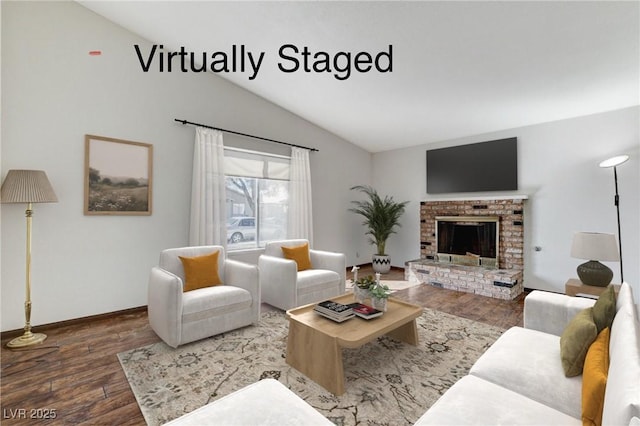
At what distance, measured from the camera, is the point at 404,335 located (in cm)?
262

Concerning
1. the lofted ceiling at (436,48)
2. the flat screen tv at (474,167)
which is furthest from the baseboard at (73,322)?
the flat screen tv at (474,167)

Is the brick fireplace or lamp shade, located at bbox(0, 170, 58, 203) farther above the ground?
lamp shade, located at bbox(0, 170, 58, 203)

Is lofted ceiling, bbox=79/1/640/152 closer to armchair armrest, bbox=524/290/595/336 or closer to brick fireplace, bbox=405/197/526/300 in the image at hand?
brick fireplace, bbox=405/197/526/300

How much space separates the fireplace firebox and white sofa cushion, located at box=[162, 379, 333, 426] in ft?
14.4

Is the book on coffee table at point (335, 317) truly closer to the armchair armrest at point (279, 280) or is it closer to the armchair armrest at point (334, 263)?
the armchair armrest at point (279, 280)

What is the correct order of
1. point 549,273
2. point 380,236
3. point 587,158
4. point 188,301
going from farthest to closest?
point 380,236 < point 549,273 < point 587,158 < point 188,301

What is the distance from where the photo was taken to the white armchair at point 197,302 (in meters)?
2.44

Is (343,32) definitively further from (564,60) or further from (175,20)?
(564,60)

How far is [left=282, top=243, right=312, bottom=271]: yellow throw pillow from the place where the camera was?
379 cm

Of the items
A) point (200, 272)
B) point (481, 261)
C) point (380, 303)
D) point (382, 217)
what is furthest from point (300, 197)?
point (481, 261)

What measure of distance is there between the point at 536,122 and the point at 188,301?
16.5ft

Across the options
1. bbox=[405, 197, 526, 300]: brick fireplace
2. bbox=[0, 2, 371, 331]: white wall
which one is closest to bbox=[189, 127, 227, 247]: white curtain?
bbox=[0, 2, 371, 331]: white wall

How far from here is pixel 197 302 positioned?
2.56 metres

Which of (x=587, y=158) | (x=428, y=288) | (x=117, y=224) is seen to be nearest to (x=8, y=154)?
(x=117, y=224)
